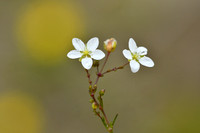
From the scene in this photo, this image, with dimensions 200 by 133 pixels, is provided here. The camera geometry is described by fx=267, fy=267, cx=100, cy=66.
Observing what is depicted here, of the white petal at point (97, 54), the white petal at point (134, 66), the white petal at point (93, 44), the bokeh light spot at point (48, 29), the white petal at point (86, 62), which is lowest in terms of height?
the white petal at point (134, 66)

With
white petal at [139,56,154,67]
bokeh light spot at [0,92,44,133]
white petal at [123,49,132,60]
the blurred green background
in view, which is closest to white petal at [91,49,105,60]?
white petal at [123,49,132,60]

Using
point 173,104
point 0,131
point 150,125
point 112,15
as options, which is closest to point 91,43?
point 150,125

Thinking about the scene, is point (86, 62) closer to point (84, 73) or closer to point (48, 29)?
point (84, 73)

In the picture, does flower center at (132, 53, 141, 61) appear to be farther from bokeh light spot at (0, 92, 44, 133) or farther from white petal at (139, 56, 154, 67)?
bokeh light spot at (0, 92, 44, 133)

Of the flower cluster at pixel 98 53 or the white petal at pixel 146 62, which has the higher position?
the flower cluster at pixel 98 53

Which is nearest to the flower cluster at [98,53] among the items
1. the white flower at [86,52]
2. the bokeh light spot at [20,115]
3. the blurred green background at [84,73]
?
the white flower at [86,52]

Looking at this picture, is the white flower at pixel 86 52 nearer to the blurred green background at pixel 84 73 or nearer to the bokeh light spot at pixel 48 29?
the blurred green background at pixel 84 73
